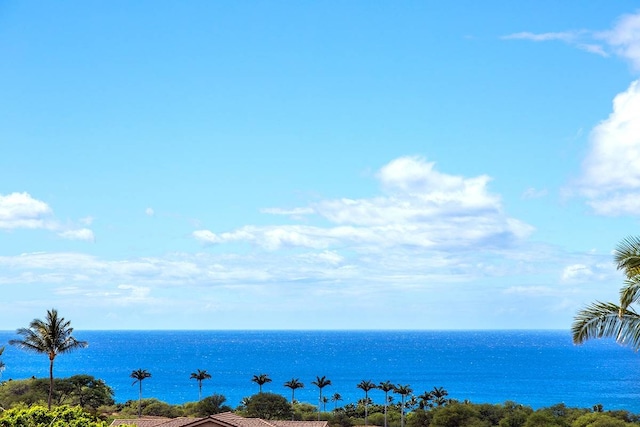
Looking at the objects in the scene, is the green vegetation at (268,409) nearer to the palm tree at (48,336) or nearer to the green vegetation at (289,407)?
the green vegetation at (289,407)

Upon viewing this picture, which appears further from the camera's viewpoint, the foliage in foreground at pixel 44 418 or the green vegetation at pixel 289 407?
the foliage in foreground at pixel 44 418

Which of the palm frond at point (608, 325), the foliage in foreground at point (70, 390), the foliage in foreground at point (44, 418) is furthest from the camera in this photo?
the foliage in foreground at point (70, 390)

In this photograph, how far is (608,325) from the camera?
15.7 metres

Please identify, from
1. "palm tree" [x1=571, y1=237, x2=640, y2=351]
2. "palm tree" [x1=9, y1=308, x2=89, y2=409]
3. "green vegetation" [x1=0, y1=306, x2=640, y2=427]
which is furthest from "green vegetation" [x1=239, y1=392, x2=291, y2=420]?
"palm tree" [x1=571, y1=237, x2=640, y2=351]

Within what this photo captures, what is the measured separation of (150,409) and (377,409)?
3773 cm

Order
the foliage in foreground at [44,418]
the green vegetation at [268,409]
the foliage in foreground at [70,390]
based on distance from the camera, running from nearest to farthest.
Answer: the foliage in foreground at [44,418], the green vegetation at [268,409], the foliage in foreground at [70,390]

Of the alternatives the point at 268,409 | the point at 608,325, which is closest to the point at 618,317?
the point at 608,325

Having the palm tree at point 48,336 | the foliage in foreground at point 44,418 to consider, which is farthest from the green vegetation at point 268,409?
the foliage in foreground at point 44,418

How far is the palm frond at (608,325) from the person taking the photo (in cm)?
1541

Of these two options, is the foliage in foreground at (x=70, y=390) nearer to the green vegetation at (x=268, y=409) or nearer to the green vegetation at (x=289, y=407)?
the green vegetation at (x=289, y=407)

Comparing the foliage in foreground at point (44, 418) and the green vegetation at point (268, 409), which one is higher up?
the foliage in foreground at point (44, 418)

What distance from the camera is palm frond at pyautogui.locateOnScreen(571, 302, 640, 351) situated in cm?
1541

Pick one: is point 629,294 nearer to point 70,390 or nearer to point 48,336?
point 48,336

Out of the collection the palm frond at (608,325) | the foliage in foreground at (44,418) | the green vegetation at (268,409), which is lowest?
the green vegetation at (268,409)
